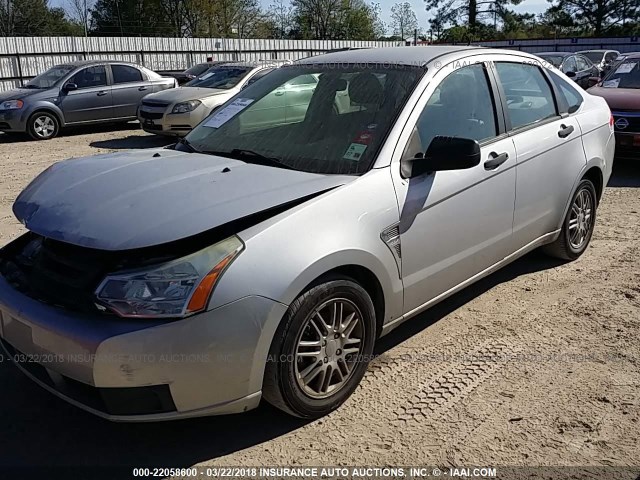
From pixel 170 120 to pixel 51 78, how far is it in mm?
3798

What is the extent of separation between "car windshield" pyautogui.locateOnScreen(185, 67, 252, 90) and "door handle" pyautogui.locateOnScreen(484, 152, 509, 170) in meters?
9.48

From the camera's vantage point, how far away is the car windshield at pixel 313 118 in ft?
11.3

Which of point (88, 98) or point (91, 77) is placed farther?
point (91, 77)

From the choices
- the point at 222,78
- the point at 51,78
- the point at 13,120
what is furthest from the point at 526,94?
the point at 51,78

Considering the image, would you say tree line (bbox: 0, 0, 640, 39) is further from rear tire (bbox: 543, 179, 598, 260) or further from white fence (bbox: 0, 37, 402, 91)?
rear tire (bbox: 543, 179, 598, 260)

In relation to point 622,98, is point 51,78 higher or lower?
higher

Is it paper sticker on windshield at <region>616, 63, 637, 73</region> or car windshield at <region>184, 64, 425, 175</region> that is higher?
→ paper sticker on windshield at <region>616, 63, 637, 73</region>

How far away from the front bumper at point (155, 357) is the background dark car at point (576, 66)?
16101mm

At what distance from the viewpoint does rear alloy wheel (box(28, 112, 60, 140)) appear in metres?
12.7

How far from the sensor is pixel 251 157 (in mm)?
3578

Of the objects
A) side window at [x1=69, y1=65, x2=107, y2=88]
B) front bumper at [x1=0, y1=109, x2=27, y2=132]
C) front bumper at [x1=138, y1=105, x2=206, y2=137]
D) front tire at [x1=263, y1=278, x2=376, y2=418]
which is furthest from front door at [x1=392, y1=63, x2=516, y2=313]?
side window at [x1=69, y1=65, x2=107, y2=88]

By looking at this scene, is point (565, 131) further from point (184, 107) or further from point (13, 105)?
point (13, 105)

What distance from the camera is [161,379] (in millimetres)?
2539

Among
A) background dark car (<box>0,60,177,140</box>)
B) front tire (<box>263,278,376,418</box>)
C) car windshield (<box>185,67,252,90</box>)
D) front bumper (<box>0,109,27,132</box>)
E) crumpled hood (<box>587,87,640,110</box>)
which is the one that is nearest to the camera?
front tire (<box>263,278,376,418</box>)
